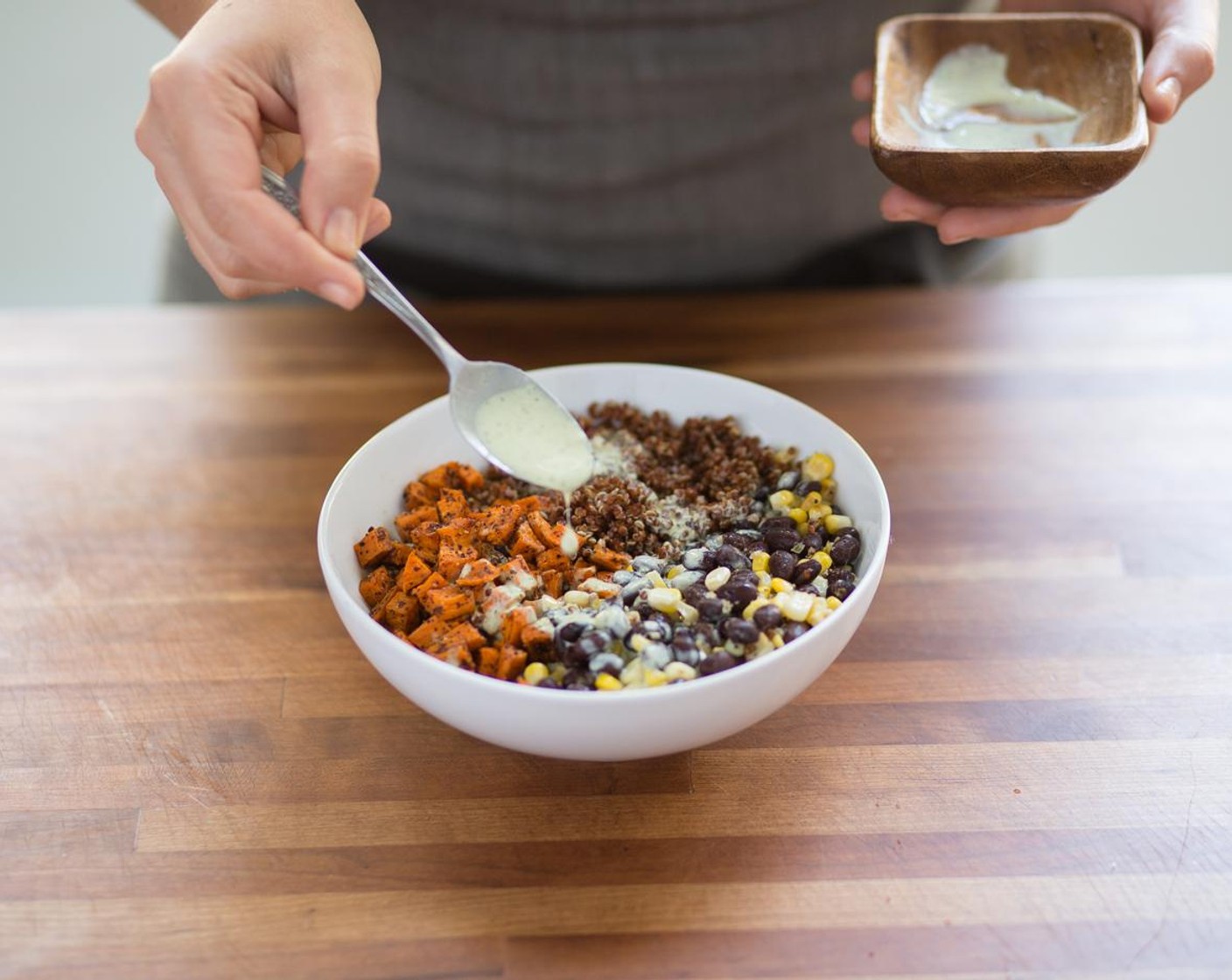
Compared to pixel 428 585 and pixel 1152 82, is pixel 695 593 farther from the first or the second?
pixel 1152 82

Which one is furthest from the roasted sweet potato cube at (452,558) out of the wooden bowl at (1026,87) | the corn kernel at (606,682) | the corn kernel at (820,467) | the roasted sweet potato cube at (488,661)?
the wooden bowl at (1026,87)

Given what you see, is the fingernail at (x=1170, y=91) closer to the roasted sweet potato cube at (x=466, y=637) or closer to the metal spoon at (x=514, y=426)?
the metal spoon at (x=514, y=426)

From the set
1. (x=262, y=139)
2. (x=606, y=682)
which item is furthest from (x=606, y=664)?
(x=262, y=139)

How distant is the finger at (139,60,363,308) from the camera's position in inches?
46.8

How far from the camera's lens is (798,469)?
4.86ft

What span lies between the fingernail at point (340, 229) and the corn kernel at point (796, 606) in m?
0.62

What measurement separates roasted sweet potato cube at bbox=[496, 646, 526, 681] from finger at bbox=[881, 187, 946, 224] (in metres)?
0.90

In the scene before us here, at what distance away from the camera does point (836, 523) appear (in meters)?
1.37

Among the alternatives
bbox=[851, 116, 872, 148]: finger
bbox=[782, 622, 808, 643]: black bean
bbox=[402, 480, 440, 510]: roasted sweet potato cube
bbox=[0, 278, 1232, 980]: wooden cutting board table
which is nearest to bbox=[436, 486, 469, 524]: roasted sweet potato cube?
bbox=[402, 480, 440, 510]: roasted sweet potato cube

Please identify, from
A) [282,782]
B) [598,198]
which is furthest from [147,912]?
[598,198]

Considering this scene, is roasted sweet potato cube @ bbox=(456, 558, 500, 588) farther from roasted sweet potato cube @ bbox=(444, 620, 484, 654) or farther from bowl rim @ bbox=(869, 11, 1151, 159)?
bowl rim @ bbox=(869, 11, 1151, 159)

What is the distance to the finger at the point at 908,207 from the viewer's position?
1.63m

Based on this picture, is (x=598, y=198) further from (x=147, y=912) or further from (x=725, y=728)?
(x=147, y=912)

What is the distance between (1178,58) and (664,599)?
1.09 meters
